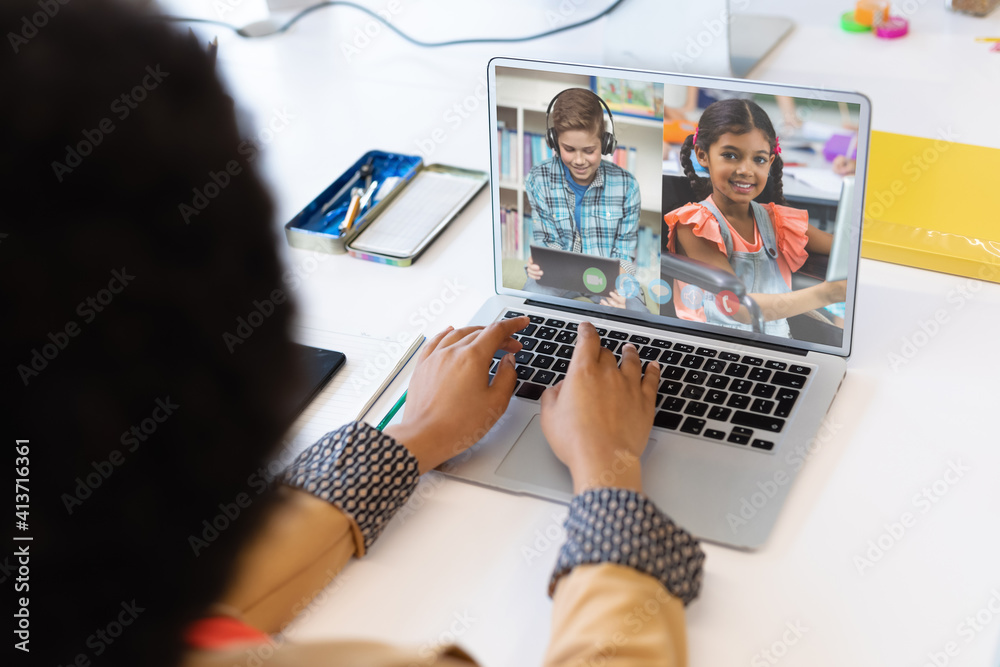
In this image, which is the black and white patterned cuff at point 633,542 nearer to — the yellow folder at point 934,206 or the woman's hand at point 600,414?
the woman's hand at point 600,414

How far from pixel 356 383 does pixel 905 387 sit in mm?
537

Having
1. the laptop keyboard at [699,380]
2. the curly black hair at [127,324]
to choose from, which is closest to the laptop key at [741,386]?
the laptop keyboard at [699,380]

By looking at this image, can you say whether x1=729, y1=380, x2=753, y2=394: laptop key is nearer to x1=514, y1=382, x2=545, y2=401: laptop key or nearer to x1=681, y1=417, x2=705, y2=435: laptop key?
x1=681, y1=417, x2=705, y2=435: laptop key

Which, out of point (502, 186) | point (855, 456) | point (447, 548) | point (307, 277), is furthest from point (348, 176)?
point (855, 456)

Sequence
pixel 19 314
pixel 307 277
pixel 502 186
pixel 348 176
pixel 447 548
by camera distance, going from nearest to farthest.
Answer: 1. pixel 19 314
2. pixel 447 548
3. pixel 502 186
4. pixel 307 277
5. pixel 348 176

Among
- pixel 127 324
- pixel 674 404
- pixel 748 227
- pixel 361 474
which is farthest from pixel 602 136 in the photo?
pixel 127 324

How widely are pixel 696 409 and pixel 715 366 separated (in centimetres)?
6

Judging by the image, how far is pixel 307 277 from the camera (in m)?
1.07

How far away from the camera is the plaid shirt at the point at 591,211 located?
34.0 inches

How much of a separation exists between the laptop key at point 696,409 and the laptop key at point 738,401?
0.02 m

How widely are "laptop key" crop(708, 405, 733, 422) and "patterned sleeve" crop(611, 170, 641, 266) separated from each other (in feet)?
0.61

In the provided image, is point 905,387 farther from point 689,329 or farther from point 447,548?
point 447,548

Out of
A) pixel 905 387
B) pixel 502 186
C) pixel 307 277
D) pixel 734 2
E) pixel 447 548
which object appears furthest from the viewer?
pixel 734 2

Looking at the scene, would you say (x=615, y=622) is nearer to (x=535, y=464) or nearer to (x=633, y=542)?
(x=633, y=542)
